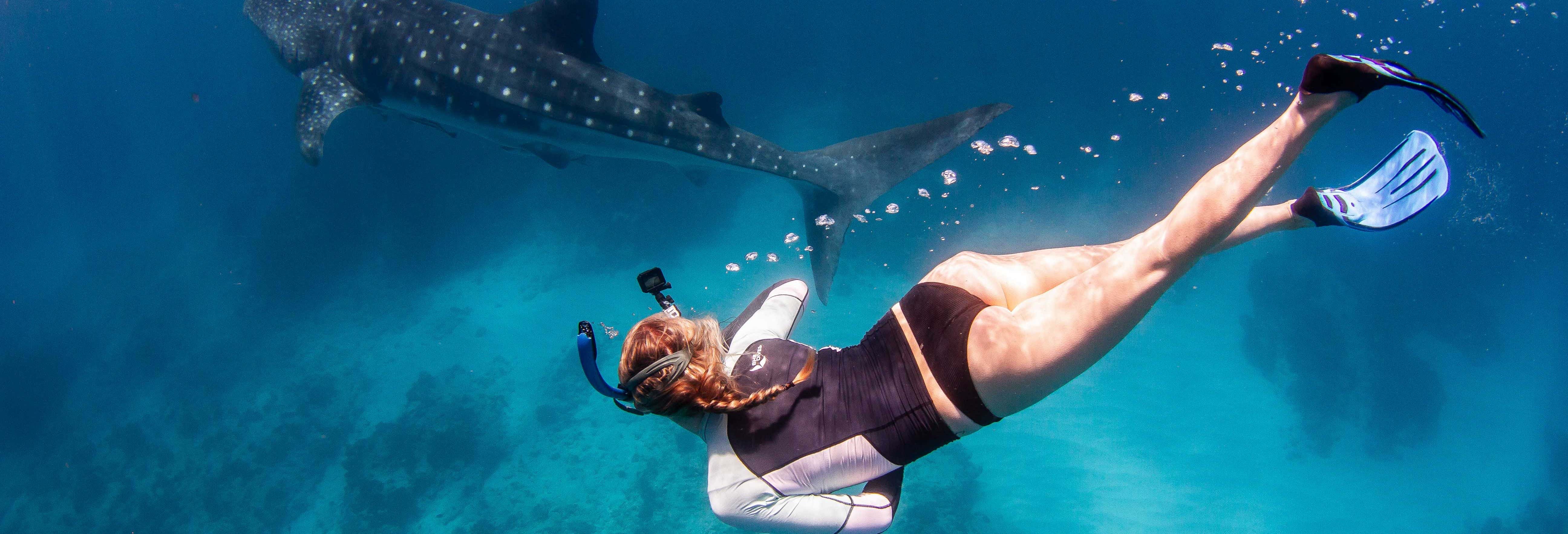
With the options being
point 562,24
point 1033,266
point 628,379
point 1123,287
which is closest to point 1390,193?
point 1033,266

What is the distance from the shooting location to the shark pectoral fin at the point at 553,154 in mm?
7617

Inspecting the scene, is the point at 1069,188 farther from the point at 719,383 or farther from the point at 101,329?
the point at 101,329

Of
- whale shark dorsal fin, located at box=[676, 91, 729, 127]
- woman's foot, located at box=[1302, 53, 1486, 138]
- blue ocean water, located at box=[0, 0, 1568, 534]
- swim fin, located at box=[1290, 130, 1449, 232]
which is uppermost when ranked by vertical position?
→ woman's foot, located at box=[1302, 53, 1486, 138]

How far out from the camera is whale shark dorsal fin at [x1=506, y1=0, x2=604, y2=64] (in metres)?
6.46

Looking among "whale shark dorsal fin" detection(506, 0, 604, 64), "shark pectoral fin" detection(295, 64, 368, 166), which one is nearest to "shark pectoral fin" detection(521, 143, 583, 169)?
"whale shark dorsal fin" detection(506, 0, 604, 64)

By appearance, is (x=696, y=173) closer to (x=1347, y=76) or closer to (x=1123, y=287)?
(x=1123, y=287)

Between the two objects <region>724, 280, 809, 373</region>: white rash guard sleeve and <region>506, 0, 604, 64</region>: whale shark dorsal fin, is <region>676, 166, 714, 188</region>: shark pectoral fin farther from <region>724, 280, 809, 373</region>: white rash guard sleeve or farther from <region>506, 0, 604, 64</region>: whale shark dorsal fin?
<region>724, 280, 809, 373</region>: white rash guard sleeve

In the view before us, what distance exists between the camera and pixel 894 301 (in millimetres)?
11383

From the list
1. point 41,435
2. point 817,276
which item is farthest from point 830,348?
point 41,435

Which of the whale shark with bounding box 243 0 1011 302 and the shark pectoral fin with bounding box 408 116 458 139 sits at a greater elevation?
the whale shark with bounding box 243 0 1011 302

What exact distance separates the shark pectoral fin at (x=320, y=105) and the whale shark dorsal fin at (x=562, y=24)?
115 inches

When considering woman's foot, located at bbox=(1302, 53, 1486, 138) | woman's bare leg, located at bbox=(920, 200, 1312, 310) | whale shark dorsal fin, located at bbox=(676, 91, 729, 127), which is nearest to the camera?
woman's foot, located at bbox=(1302, 53, 1486, 138)

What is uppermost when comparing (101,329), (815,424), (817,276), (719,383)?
(719,383)

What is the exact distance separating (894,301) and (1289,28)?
12.0 meters
